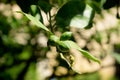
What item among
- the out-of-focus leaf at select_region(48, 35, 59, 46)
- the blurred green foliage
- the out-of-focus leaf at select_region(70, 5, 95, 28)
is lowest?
the blurred green foliage

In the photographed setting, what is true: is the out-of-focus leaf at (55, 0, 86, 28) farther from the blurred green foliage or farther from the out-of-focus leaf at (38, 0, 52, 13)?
the blurred green foliage

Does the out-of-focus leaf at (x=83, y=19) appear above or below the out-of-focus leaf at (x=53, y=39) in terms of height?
above

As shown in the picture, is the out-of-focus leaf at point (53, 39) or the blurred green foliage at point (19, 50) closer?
the out-of-focus leaf at point (53, 39)

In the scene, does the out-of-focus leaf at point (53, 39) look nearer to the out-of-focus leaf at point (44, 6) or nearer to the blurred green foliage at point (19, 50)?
the out-of-focus leaf at point (44, 6)

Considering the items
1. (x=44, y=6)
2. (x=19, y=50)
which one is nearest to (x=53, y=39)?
(x=44, y=6)

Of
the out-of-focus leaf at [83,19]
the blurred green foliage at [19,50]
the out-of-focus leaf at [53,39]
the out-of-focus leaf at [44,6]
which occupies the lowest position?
the blurred green foliage at [19,50]

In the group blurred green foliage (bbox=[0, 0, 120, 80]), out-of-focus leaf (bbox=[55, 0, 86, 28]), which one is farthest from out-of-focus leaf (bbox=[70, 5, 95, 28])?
blurred green foliage (bbox=[0, 0, 120, 80])

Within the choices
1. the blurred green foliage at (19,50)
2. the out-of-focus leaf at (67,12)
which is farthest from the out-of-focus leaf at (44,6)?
the blurred green foliage at (19,50)

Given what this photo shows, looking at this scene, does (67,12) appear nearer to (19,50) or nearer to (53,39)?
(53,39)

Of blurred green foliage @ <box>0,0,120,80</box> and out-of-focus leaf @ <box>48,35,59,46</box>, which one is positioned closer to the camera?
out-of-focus leaf @ <box>48,35,59,46</box>

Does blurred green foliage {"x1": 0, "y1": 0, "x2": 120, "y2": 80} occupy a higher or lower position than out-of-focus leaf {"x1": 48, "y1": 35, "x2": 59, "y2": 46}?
lower

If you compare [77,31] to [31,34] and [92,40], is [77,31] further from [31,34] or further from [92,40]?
[31,34]
